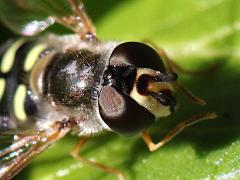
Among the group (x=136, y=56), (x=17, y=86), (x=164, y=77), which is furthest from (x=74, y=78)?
(x=164, y=77)

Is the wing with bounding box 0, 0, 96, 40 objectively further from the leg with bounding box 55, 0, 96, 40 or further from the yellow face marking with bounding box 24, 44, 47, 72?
the yellow face marking with bounding box 24, 44, 47, 72

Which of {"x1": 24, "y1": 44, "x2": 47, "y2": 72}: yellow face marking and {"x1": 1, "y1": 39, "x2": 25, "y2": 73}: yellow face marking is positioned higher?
{"x1": 1, "y1": 39, "x2": 25, "y2": 73}: yellow face marking

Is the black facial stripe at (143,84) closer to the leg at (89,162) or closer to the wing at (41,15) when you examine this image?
the leg at (89,162)

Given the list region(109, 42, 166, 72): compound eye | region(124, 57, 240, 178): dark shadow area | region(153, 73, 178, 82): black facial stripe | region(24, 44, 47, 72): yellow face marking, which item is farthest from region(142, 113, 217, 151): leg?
region(24, 44, 47, 72): yellow face marking

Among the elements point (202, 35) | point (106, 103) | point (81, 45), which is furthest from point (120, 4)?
point (106, 103)

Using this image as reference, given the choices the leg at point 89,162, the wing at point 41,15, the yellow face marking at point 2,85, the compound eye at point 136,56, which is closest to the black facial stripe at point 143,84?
the compound eye at point 136,56

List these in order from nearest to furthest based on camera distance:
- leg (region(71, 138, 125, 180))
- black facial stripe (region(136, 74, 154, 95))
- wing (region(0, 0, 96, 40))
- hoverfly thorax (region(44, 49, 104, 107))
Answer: black facial stripe (region(136, 74, 154, 95)), hoverfly thorax (region(44, 49, 104, 107)), leg (region(71, 138, 125, 180)), wing (region(0, 0, 96, 40))
